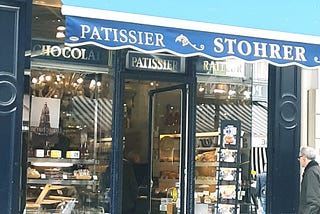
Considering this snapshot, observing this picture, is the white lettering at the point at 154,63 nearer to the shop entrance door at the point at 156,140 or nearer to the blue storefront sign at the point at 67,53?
the shop entrance door at the point at 156,140

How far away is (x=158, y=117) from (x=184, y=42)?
2.69 metres

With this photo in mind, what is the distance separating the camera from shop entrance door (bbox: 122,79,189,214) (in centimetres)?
843

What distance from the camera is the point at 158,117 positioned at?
904 cm

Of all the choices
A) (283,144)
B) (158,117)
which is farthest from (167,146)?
(283,144)

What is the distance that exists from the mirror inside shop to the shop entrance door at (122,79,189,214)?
0.5 inches

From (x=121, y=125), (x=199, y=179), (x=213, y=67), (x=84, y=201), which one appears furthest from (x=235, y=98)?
(x=84, y=201)

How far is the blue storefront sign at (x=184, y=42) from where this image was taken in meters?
6.14

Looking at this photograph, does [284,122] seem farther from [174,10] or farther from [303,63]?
[174,10]

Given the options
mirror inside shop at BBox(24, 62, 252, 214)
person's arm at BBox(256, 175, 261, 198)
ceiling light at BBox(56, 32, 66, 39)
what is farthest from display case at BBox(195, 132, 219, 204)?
ceiling light at BBox(56, 32, 66, 39)

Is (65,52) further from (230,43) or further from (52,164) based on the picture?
(230,43)

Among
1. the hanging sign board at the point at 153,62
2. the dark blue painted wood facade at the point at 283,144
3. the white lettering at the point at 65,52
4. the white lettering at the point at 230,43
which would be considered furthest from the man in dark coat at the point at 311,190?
the white lettering at the point at 65,52

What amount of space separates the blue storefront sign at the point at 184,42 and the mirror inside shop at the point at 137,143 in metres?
1.31

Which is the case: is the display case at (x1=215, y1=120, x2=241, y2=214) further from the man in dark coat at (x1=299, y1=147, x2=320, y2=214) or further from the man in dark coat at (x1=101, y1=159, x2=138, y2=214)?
the man in dark coat at (x1=299, y1=147, x2=320, y2=214)

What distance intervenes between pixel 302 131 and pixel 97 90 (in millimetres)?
2807
